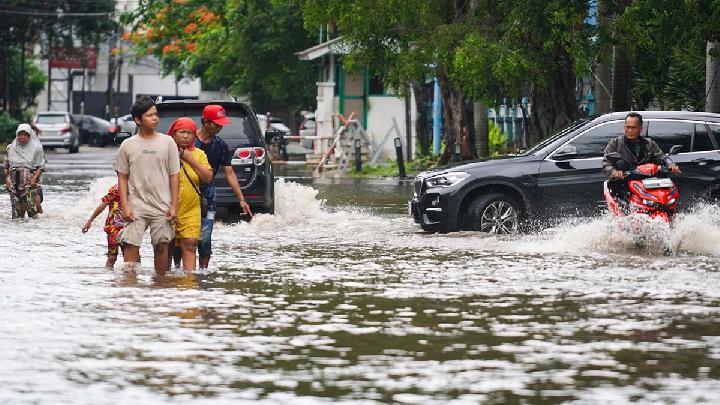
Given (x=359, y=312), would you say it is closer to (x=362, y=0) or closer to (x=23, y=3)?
(x=362, y=0)

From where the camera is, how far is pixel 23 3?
6981 centimetres

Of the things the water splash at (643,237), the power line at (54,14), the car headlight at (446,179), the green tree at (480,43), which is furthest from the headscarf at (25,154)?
the power line at (54,14)

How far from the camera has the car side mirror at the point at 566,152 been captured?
1900cm

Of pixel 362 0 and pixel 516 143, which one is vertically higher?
pixel 362 0

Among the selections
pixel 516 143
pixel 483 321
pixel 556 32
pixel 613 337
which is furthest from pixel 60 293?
pixel 516 143

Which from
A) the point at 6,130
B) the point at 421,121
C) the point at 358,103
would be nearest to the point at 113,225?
the point at 421,121

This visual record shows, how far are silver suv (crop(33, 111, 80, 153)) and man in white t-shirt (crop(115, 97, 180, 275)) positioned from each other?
5050 cm

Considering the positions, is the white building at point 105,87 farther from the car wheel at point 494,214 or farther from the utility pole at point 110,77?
the car wheel at point 494,214

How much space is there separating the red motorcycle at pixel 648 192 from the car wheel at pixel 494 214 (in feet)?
7.19

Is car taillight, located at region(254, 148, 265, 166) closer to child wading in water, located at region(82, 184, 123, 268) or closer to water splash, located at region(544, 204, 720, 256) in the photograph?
water splash, located at region(544, 204, 720, 256)

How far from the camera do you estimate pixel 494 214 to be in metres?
19.2

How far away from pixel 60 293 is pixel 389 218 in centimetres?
1066

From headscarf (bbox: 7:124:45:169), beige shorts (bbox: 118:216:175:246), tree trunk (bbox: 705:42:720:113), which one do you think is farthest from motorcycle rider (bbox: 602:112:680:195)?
headscarf (bbox: 7:124:45:169)

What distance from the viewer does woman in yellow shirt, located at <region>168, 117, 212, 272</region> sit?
13.6 metres
